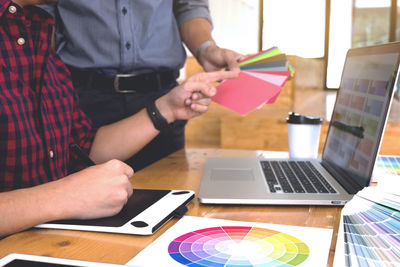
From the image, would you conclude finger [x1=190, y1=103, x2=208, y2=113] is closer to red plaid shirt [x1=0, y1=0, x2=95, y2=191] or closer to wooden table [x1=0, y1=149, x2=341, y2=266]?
wooden table [x1=0, y1=149, x2=341, y2=266]

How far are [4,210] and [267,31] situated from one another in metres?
6.13

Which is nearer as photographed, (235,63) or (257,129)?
(235,63)

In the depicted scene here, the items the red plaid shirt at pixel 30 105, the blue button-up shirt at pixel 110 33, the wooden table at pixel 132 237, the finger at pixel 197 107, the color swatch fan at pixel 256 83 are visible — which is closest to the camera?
the wooden table at pixel 132 237

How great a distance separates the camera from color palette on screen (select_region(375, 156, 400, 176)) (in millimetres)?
937

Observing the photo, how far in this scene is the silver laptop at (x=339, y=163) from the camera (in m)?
0.81

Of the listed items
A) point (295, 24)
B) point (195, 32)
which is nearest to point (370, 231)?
point (195, 32)

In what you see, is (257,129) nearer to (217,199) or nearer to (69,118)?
(69,118)

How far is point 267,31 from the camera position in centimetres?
643

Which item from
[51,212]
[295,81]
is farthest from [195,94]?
[295,81]

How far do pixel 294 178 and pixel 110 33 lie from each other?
0.78 m

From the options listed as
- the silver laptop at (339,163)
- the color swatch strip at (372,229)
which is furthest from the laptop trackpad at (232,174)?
the color swatch strip at (372,229)

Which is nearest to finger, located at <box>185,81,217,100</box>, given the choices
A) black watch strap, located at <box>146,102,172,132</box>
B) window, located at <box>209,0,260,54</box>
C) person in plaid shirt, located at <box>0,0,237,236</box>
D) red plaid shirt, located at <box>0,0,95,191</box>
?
person in plaid shirt, located at <box>0,0,237,236</box>

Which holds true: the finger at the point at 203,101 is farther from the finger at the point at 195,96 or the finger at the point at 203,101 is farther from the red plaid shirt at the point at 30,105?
the red plaid shirt at the point at 30,105

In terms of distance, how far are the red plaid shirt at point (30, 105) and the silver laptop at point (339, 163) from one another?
37 cm
